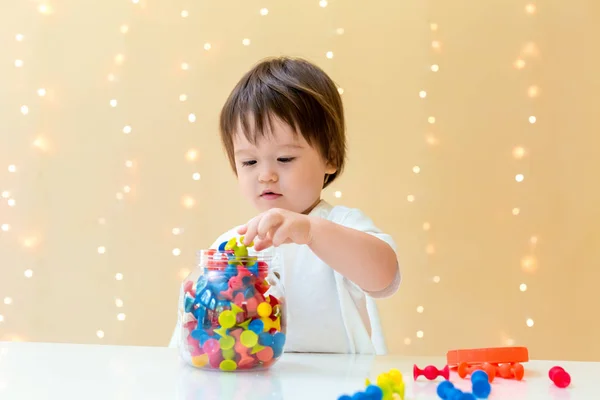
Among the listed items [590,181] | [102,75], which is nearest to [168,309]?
[102,75]

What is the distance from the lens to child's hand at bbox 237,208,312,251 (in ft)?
2.55

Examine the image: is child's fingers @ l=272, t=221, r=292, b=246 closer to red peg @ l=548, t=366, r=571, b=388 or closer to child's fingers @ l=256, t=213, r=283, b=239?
child's fingers @ l=256, t=213, r=283, b=239

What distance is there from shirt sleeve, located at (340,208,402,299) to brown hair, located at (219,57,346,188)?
0.12m

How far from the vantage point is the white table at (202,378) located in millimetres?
602

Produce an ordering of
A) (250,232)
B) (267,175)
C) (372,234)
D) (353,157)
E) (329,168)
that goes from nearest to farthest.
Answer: (250,232) → (372,234) → (267,175) → (329,168) → (353,157)

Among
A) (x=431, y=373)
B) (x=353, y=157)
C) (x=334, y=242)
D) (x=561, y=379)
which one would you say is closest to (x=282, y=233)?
(x=334, y=242)

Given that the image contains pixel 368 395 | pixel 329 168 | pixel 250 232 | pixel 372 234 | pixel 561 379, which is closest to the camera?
pixel 368 395

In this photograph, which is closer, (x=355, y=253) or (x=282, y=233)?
Answer: (x=282, y=233)

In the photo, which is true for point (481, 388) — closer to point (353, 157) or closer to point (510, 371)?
point (510, 371)

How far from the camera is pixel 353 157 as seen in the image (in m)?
1.91

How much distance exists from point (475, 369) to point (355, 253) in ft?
0.83

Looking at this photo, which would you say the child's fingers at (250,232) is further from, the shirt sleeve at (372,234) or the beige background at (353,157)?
the beige background at (353,157)

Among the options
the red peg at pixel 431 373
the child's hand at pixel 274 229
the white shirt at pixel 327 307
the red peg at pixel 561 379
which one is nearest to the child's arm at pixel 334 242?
the child's hand at pixel 274 229

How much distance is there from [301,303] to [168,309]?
941 millimetres
